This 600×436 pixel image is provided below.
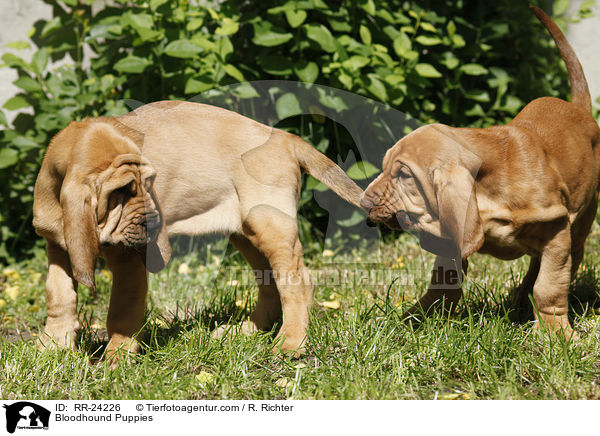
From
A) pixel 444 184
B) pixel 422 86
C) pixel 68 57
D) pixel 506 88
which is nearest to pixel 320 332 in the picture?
pixel 444 184

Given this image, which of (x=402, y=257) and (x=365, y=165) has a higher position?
(x=365, y=165)

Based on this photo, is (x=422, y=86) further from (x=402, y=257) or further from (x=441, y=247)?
(x=441, y=247)

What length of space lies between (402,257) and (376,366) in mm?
2135

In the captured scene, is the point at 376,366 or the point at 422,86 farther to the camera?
the point at 422,86

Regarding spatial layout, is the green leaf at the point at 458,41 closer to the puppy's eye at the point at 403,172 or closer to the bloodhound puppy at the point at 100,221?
the puppy's eye at the point at 403,172

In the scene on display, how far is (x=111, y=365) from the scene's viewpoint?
10.8 feet

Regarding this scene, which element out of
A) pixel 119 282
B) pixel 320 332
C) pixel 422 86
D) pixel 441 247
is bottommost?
pixel 320 332

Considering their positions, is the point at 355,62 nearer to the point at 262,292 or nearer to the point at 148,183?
the point at 262,292

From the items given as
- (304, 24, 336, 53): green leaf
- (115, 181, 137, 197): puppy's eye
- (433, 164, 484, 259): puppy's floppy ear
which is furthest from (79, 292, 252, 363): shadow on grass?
(304, 24, 336, 53): green leaf

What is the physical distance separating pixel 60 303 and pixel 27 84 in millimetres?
2944

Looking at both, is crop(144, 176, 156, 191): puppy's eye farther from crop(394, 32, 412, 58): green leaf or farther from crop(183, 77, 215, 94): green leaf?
crop(394, 32, 412, 58): green leaf

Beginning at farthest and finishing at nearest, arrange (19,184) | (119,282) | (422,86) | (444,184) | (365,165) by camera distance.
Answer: (19,184) < (422,86) < (365,165) < (119,282) < (444,184)

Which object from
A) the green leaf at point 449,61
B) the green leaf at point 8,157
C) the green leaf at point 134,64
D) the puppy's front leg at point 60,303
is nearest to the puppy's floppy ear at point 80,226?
the puppy's front leg at point 60,303

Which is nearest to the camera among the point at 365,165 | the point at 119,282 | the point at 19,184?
the point at 119,282
